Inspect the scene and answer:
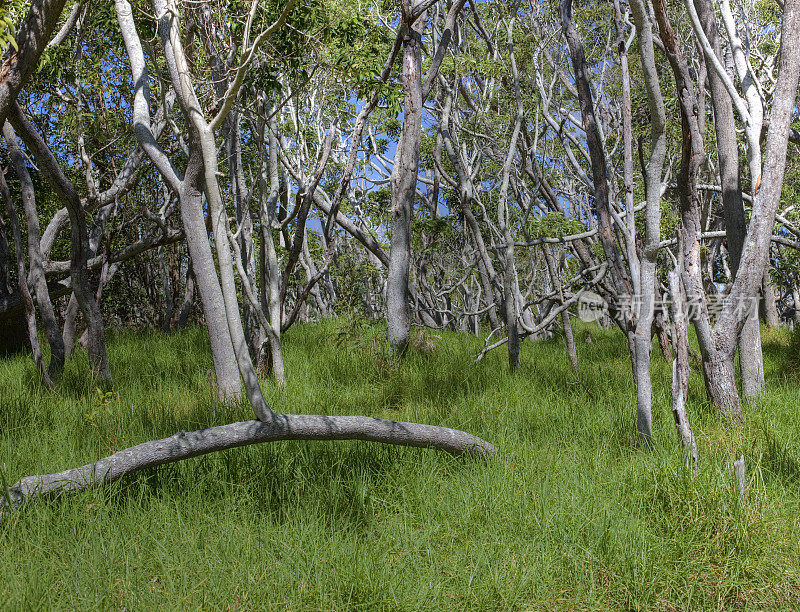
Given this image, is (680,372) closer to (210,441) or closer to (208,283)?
(210,441)

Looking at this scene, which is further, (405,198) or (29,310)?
(405,198)

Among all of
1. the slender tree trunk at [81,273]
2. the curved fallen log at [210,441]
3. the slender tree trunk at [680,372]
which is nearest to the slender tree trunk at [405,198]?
the slender tree trunk at [81,273]

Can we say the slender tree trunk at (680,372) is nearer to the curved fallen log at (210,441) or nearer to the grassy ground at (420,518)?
the grassy ground at (420,518)

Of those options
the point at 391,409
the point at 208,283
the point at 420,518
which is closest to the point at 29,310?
the point at 208,283

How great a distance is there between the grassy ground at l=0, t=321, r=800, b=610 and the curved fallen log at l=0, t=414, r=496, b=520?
10 centimetres

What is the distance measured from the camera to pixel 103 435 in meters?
4.53

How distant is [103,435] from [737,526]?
3979 mm

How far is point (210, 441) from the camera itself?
3621 mm

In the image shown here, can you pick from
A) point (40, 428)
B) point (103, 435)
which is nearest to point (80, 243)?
point (40, 428)

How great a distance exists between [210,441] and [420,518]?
1.25m

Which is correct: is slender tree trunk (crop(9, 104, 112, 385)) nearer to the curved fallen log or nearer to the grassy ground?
the grassy ground

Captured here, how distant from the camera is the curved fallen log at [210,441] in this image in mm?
3430

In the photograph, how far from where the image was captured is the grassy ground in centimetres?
288

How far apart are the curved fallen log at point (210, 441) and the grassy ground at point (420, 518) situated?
0.10 meters
